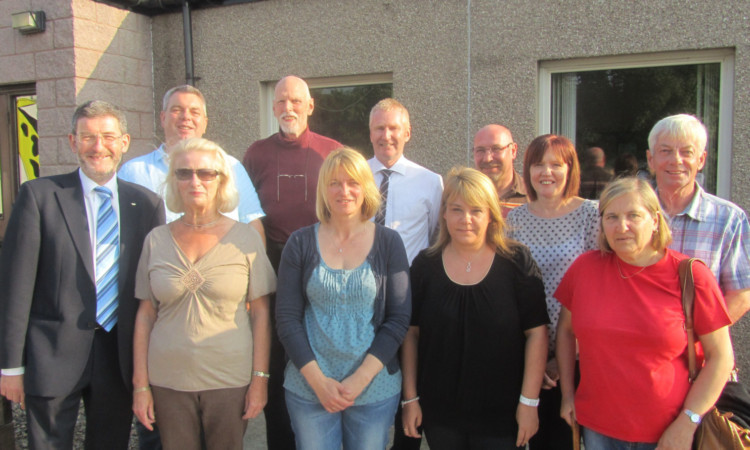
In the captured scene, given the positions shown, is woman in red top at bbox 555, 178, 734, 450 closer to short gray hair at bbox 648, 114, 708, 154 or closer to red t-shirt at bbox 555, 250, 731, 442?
red t-shirt at bbox 555, 250, 731, 442

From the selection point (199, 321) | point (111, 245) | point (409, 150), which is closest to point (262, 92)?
point (409, 150)

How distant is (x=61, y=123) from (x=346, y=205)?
4225mm

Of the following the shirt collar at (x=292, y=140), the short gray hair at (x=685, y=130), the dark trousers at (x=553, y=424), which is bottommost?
the dark trousers at (x=553, y=424)

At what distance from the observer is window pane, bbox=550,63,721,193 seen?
4.08 m

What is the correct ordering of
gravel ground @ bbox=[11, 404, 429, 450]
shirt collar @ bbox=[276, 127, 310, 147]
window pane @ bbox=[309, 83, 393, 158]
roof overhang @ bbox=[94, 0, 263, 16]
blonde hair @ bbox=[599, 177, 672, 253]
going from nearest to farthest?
blonde hair @ bbox=[599, 177, 672, 253], shirt collar @ bbox=[276, 127, 310, 147], gravel ground @ bbox=[11, 404, 429, 450], window pane @ bbox=[309, 83, 393, 158], roof overhang @ bbox=[94, 0, 263, 16]

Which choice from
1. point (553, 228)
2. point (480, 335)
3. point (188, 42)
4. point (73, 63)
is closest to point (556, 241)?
point (553, 228)

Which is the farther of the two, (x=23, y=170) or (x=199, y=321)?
(x=23, y=170)

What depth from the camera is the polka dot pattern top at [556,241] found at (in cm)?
258

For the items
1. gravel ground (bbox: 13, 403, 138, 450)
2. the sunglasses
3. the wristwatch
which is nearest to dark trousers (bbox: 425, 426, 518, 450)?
the wristwatch

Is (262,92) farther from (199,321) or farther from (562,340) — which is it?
(562,340)

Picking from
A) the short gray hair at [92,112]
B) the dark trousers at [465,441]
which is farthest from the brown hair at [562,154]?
the short gray hair at [92,112]

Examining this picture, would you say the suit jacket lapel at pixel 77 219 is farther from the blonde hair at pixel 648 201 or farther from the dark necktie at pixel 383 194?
the blonde hair at pixel 648 201

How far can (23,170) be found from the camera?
5898 mm

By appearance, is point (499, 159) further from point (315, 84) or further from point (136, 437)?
point (136, 437)
